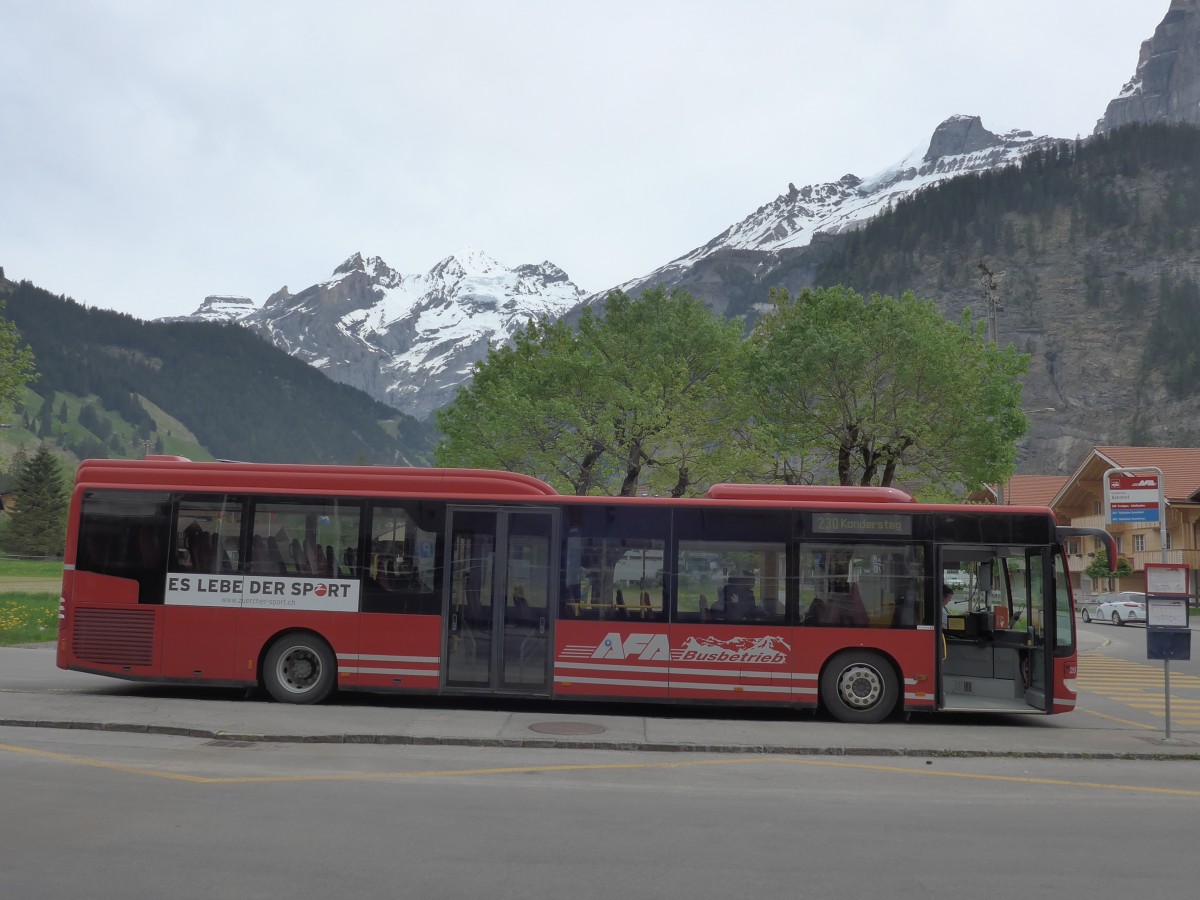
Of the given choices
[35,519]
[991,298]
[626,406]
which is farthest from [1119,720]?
[35,519]

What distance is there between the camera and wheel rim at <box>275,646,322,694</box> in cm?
1441

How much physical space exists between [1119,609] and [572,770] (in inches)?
1860

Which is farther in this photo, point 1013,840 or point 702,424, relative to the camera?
point 702,424

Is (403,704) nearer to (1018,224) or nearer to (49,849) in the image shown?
(49,849)

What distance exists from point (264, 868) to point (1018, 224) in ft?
658

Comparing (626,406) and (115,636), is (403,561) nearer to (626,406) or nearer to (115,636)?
(115,636)

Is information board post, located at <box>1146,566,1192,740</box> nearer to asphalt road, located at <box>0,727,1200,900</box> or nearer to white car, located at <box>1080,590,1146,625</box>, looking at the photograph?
asphalt road, located at <box>0,727,1200,900</box>

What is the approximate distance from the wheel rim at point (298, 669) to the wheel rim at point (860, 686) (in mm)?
6832

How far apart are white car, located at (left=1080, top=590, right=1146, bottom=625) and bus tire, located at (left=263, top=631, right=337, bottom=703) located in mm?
43792

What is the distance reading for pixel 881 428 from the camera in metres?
33.5

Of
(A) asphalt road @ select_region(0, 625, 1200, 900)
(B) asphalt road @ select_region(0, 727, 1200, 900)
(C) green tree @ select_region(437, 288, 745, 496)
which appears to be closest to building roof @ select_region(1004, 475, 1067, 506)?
(C) green tree @ select_region(437, 288, 745, 496)

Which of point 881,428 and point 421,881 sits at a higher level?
point 881,428

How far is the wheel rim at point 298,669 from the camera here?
14414 mm

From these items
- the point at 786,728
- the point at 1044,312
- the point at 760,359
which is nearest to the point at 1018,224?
the point at 1044,312
